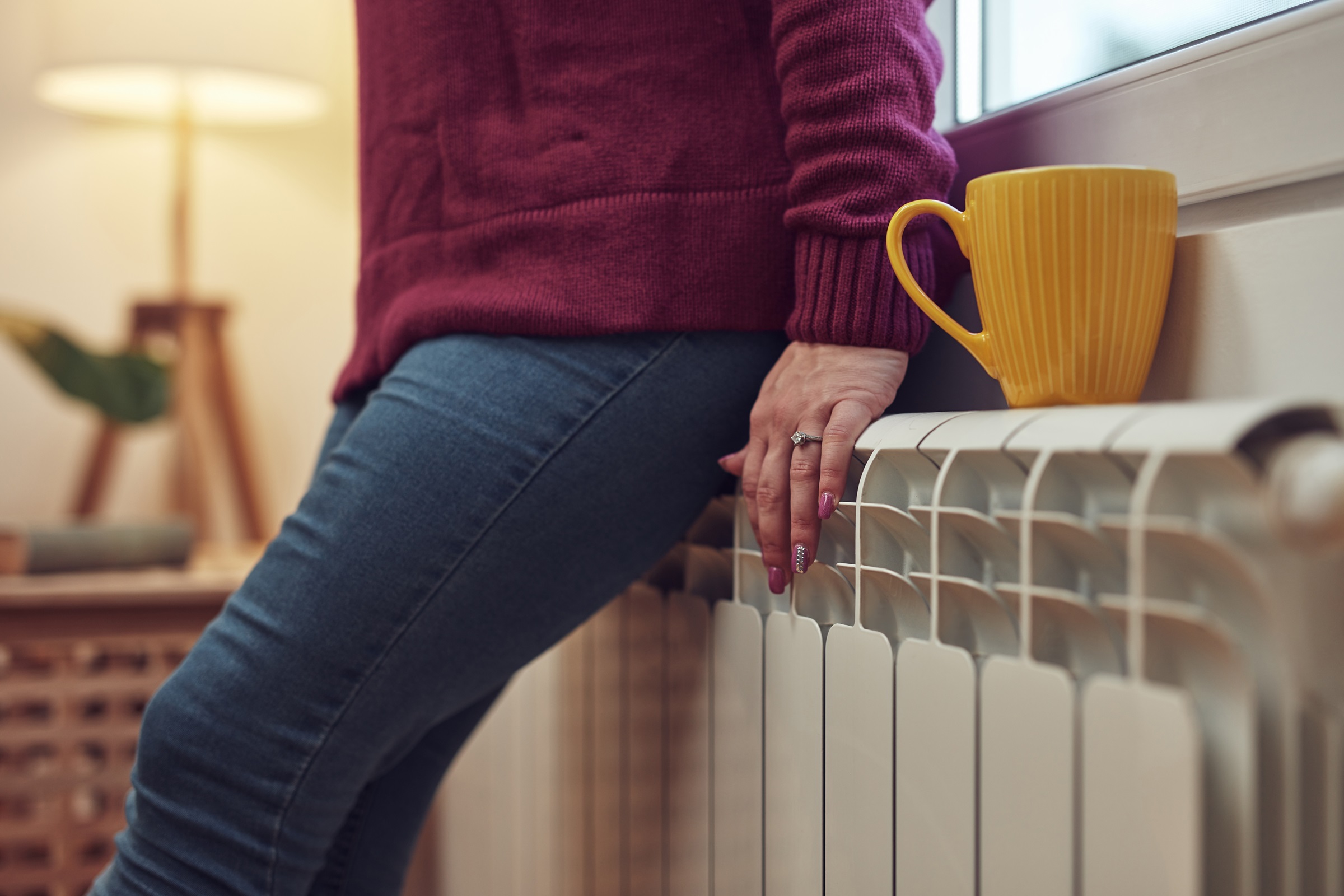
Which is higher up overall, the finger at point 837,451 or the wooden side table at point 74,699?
the finger at point 837,451

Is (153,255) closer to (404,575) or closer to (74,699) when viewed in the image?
(74,699)

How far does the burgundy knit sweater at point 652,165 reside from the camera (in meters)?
0.53

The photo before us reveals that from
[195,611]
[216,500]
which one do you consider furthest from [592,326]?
[216,500]

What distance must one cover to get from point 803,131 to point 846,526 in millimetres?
208

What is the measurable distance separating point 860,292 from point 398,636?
31 cm

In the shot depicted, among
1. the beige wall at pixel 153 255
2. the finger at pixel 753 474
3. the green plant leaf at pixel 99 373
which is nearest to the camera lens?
the finger at pixel 753 474

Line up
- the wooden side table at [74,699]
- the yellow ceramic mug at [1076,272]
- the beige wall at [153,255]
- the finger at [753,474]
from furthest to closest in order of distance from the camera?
the beige wall at [153,255] < the wooden side table at [74,699] < the finger at [753,474] < the yellow ceramic mug at [1076,272]

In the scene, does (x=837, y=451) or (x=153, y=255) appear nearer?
(x=837, y=451)

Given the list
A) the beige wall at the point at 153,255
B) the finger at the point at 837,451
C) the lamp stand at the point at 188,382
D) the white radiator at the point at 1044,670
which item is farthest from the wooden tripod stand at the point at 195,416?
the finger at the point at 837,451

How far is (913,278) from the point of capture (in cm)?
51

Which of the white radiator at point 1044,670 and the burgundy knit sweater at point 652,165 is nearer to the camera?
the white radiator at point 1044,670

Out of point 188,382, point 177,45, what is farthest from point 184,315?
→ point 177,45

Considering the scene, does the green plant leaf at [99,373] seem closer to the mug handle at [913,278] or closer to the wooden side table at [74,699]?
the wooden side table at [74,699]

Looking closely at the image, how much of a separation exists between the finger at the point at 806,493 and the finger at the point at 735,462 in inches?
1.8
